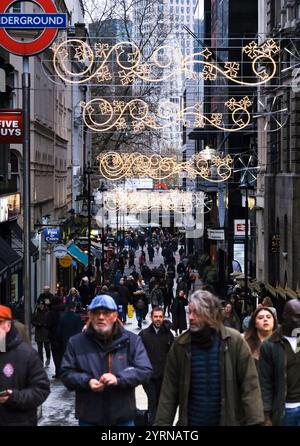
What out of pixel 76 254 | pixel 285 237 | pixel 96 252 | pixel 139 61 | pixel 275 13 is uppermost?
pixel 275 13

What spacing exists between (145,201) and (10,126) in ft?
102

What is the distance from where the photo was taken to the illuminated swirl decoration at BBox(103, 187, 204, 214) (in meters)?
51.9

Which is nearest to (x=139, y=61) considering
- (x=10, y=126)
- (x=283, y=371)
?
(x=10, y=126)

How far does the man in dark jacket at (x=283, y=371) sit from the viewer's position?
30.1 ft

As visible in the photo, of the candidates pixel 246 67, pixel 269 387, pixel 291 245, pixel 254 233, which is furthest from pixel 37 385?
pixel 246 67

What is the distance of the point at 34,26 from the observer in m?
17.6

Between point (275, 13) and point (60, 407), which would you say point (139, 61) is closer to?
point (60, 407)

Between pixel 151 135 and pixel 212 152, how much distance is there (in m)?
15.0

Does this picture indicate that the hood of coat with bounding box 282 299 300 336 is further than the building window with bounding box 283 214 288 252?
No

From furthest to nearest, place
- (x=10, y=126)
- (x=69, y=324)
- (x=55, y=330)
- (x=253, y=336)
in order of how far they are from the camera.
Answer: (x=10, y=126), (x=55, y=330), (x=69, y=324), (x=253, y=336)

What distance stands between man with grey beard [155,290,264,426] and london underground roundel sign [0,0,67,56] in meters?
10.3

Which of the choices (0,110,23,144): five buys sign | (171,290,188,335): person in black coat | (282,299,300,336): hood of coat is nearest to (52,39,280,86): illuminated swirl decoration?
(0,110,23,144): five buys sign

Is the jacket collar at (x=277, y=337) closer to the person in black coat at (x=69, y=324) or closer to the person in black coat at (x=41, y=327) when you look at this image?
the person in black coat at (x=69, y=324)

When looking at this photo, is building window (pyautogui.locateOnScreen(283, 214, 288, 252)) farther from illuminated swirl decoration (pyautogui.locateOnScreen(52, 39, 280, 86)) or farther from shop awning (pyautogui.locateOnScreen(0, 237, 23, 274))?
illuminated swirl decoration (pyautogui.locateOnScreen(52, 39, 280, 86))
